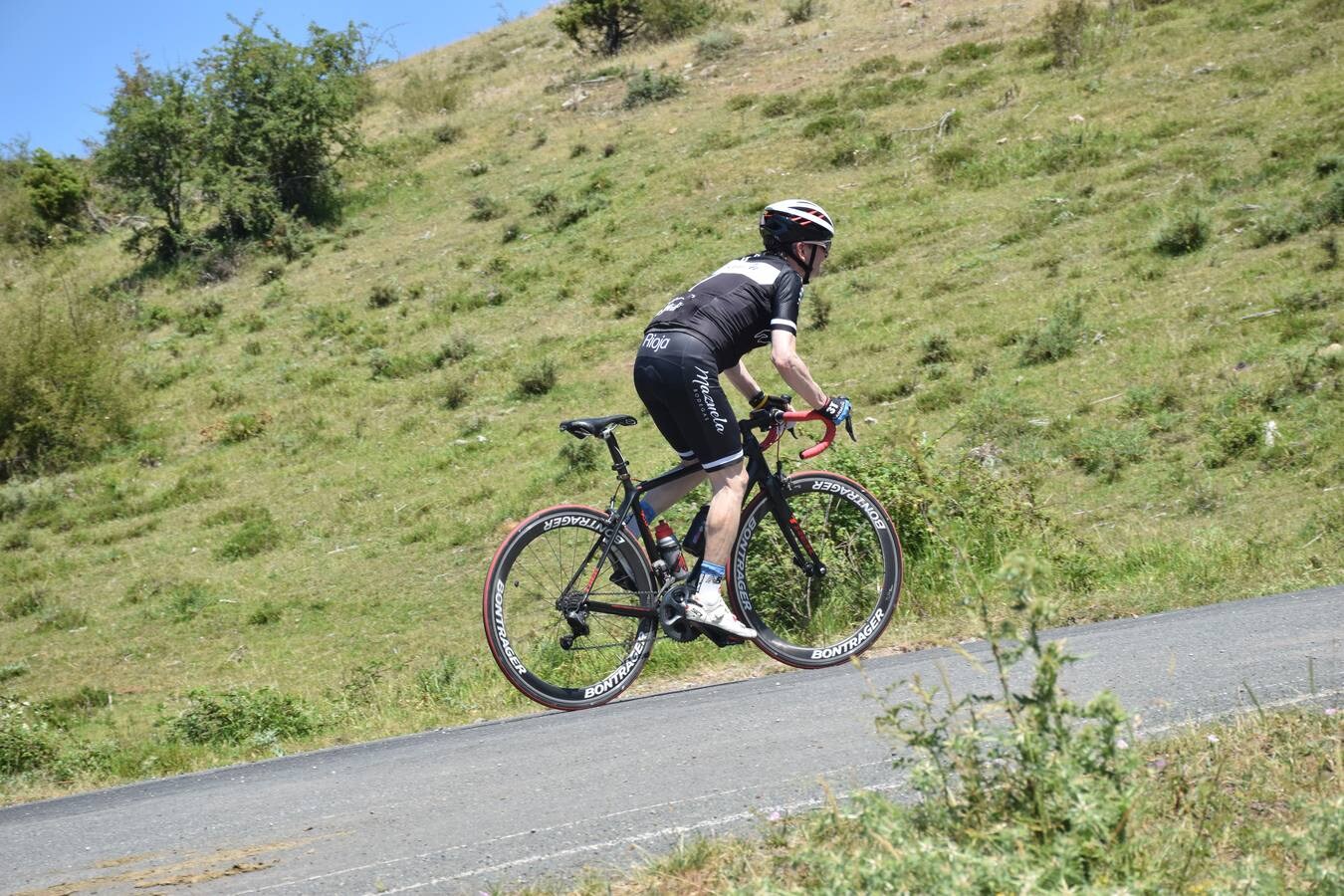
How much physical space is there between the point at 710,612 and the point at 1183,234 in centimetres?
1500

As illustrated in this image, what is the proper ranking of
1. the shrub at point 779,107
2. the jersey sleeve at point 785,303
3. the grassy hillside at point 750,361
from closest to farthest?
the jersey sleeve at point 785,303
the grassy hillside at point 750,361
the shrub at point 779,107

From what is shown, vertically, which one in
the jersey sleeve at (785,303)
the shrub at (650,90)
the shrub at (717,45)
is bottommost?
the jersey sleeve at (785,303)

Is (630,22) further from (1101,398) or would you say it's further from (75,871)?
(75,871)

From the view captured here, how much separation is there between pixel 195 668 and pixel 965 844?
12935 millimetres

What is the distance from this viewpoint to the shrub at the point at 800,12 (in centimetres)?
4206

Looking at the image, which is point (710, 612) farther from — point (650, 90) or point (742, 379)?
point (650, 90)

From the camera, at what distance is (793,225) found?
708 cm

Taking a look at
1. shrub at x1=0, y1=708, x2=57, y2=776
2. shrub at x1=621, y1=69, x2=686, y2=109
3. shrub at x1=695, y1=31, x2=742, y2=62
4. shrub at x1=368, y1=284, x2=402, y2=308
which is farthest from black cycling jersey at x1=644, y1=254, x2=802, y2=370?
shrub at x1=695, y1=31, x2=742, y2=62

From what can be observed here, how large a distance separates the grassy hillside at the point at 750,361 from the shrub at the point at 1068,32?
228 millimetres

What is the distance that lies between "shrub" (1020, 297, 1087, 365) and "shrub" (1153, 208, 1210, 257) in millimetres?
2281

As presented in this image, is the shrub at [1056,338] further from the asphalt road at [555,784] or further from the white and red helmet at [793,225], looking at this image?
the white and red helmet at [793,225]

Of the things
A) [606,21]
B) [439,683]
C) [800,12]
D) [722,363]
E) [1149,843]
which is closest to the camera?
[1149,843]

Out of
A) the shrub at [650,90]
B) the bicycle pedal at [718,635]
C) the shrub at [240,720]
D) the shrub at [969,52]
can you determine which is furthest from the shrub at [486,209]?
the bicycle pedal at [718,635]

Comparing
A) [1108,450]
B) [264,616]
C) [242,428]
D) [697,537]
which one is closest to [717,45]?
[242,428]
